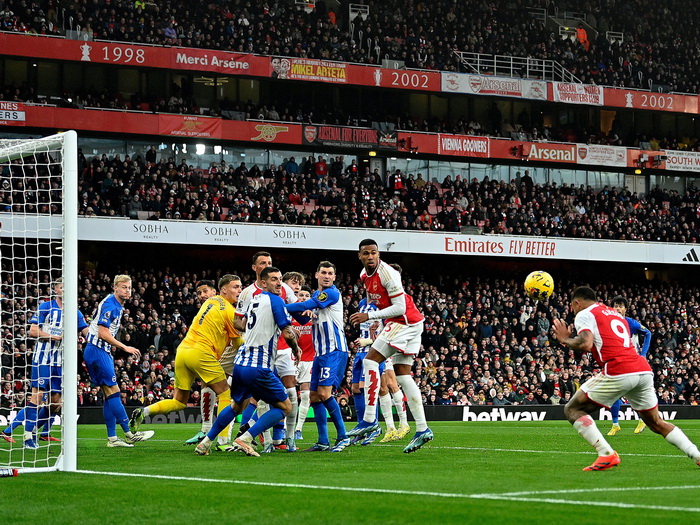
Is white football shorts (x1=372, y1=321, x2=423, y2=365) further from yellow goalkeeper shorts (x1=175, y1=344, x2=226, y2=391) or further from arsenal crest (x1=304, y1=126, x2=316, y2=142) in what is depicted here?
arsenal crest (x1=304, y1=126, x2=316, y2=142)

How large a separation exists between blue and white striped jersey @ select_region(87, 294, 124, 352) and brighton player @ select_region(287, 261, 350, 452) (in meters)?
2.83

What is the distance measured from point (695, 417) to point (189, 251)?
20.1 metres

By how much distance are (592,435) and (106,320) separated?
23.3ft

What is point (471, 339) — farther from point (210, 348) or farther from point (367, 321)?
point (210, 348)

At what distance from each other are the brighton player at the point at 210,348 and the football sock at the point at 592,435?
4858mm

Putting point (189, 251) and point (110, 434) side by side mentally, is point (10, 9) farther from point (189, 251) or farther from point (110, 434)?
point (110, 434)

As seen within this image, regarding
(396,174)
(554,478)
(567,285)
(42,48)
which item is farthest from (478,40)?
(554,478)

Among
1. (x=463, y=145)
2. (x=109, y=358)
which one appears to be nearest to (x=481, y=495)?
(x=109, y=358)

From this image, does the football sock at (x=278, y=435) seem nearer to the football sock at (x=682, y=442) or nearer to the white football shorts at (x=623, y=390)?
the white football shorts at (x=623, y=390)

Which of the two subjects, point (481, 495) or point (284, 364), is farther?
point (284, 364)

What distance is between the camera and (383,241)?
4206 centimetres

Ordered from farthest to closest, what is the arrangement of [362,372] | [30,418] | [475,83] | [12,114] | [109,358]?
[475,83], [12,114], [362,372], [109,358], [30,418]

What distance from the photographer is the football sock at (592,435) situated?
10820 mm

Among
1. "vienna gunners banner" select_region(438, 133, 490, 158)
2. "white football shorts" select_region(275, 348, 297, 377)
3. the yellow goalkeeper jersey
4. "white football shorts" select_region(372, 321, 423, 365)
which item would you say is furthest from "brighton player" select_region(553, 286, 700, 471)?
"vienna gunners banner" select_region(438, 133, 490, 158)
